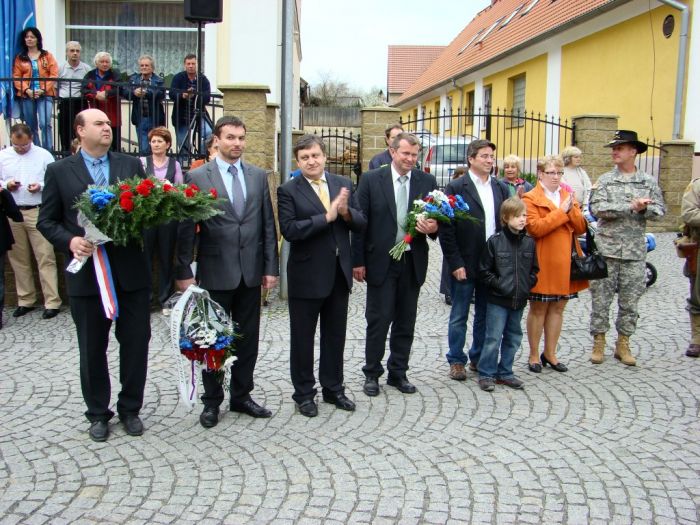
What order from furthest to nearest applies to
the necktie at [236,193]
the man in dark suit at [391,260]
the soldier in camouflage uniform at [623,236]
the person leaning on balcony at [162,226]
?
the person leaning on balcony at [162,226]
the soldier in camouflage uniform at [623,236]
the man in dark suit at [391,260]
the necktie at [236,193]

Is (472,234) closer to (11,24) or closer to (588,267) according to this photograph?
(588,267)

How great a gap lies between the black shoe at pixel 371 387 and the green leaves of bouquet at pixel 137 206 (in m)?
1.92

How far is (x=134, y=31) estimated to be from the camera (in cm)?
1513

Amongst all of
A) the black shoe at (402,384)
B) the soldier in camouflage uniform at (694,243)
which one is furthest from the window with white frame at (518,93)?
the black shoe at (402,384)

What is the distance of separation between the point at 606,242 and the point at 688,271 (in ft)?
4.18

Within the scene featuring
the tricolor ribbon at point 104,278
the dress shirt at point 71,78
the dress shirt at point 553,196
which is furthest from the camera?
the dress shirt at point 71,78

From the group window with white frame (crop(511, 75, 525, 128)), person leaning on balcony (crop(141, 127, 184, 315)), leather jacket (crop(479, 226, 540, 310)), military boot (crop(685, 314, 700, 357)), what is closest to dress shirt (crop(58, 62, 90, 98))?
person leaning on balcony (crop(141, 127, 184, 315))

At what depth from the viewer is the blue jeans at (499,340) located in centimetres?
582

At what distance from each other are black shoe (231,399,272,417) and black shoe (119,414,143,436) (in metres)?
0.69

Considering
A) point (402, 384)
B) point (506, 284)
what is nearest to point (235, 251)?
point (402, 384)

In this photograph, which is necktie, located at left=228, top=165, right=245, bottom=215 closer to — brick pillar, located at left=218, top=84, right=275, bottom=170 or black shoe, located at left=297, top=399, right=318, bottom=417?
black shoe, located at left=297, top=399, right=318, bottom=417

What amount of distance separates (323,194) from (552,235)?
215cm

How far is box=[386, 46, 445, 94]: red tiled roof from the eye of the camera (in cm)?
5284

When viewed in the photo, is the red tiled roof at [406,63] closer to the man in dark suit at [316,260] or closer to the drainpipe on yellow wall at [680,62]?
the drainpipe on yellow wall at [680,62]
